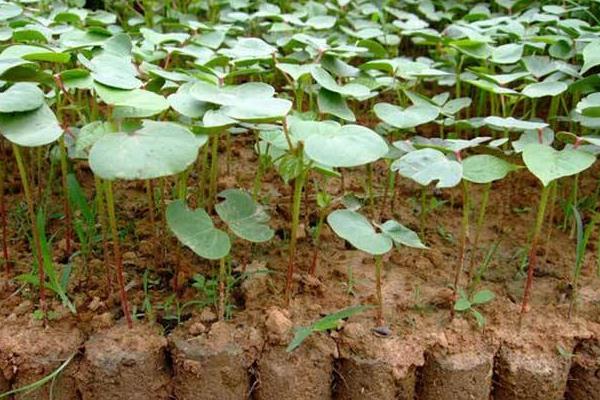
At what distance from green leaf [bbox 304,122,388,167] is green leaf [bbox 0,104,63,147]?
398 mm

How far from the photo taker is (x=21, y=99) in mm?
1071

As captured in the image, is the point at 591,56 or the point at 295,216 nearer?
the point at 295,216

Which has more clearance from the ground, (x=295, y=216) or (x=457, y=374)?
(x=295, y=216)

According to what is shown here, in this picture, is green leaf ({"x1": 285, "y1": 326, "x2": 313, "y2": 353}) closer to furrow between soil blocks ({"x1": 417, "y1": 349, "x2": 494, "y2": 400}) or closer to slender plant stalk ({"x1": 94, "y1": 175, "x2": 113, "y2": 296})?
furrow between soil blocks ({"x1": 417, "y1": 349, "x2": 494, "y2": 400})

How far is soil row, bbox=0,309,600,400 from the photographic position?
3.91 ft

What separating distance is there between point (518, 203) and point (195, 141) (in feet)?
3.37

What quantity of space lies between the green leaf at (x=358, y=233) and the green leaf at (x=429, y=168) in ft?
0.37

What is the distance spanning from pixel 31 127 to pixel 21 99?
2.1 inches

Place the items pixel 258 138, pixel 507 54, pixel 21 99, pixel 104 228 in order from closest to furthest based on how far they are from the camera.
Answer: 1. pixel 21 99
2. pixel 104 228
3. pixel 258 138
4. pixel 507 54

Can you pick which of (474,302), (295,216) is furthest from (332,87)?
(474,302)

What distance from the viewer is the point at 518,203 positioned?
1733 mm

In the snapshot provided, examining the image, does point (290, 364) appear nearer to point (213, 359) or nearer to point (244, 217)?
point (213, 359)

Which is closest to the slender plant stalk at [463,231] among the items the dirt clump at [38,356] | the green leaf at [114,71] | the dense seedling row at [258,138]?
the dense seedling row at [258,138]

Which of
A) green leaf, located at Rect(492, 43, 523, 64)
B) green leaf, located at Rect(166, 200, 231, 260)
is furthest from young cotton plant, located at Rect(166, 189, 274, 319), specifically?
green leaf, located at Rect(492, 43, 523, 64)
